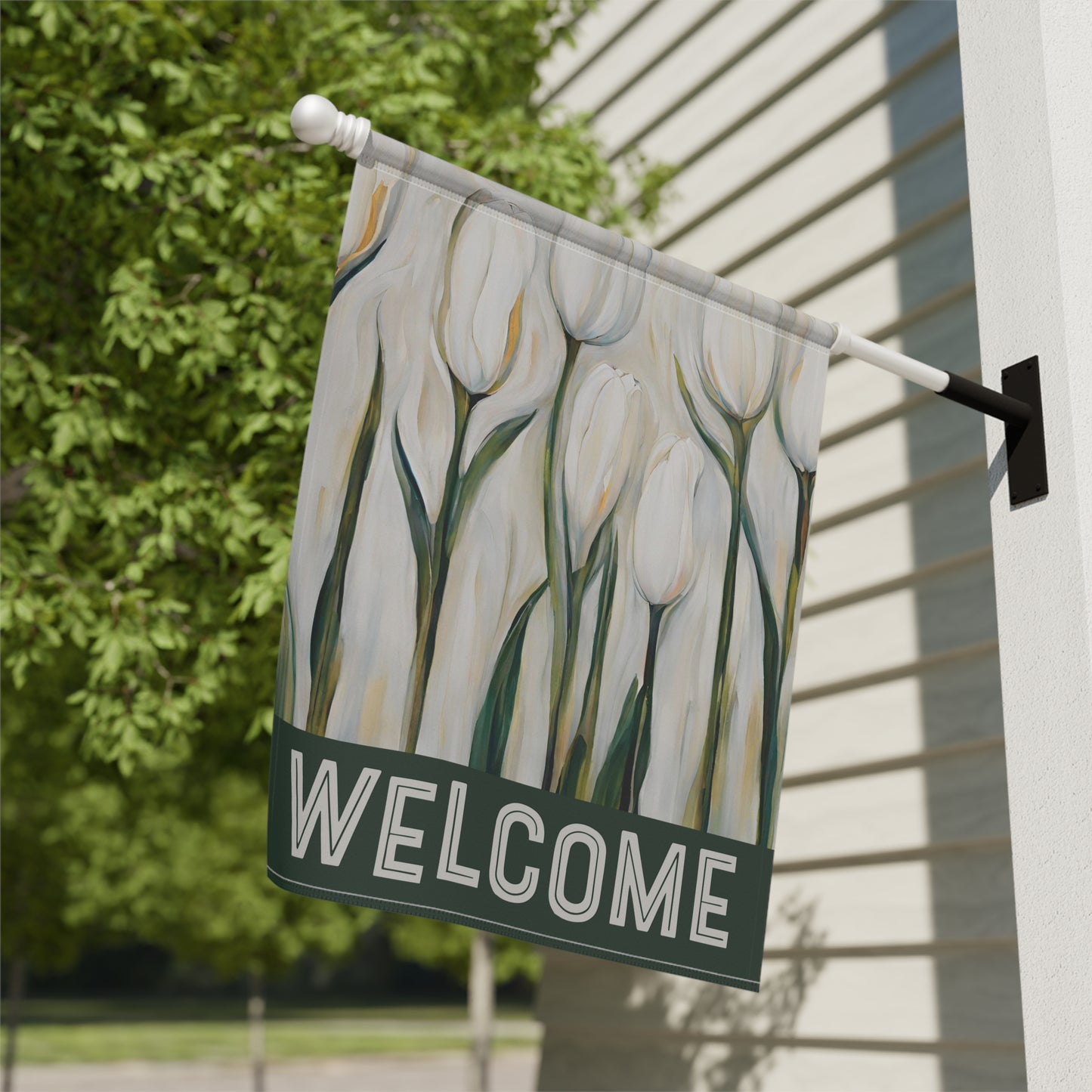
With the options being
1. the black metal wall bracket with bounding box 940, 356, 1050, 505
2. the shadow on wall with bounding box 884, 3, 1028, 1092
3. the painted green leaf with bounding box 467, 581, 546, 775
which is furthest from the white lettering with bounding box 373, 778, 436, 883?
the shadow on wall with bounding box 884, 3, 1028, 1092

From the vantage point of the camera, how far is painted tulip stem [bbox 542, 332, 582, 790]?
2.37 m

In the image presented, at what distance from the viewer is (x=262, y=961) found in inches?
666

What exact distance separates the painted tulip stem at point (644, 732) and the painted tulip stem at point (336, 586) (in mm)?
628

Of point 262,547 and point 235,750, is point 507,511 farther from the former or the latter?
point 235,750

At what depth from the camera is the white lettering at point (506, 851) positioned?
2232 mm

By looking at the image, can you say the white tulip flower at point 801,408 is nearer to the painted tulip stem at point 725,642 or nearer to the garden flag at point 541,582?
the garden flag at point 541,582

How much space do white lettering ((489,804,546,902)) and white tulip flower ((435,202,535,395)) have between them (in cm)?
77

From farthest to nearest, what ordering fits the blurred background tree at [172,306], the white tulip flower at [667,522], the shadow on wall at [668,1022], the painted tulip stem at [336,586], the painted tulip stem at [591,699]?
the shadow on wall at [668,1022] → the blurred background tree at [172,306] → the white tulip flower at [667,522] → the painted tulip stem at [591,699] → the painted tulip stem at [336,586]

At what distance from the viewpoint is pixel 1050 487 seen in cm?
251

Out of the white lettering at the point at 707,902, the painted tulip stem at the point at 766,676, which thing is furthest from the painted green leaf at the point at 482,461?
the white lettering at the point at 707,902

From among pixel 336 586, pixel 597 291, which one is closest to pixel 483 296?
pixel 597 291

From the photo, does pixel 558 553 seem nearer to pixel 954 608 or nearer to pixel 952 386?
pixel 952 386

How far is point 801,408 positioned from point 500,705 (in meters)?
0.95

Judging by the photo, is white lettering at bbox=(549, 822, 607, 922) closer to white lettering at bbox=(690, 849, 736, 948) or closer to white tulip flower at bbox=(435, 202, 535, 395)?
white lettering at bbox=(690, 849, 736, 948)
